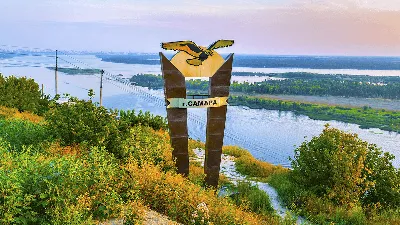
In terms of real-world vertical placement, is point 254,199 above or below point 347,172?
below

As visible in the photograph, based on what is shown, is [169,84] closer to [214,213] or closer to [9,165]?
[214,213]

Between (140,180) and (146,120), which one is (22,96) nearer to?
(146,120)

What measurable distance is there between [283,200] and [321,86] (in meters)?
77.0

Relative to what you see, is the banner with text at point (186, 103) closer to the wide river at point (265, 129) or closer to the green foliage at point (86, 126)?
the green foliage at point (86, 126)

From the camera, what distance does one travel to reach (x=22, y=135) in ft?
31.6

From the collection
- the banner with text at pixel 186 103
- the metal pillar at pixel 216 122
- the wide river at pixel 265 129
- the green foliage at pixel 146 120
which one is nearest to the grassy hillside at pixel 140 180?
the metal pillar at pixel 216 122

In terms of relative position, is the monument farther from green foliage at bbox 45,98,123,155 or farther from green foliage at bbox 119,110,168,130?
green foliage at bbox 119,110,168,130

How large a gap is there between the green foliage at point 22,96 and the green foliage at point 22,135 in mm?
9111

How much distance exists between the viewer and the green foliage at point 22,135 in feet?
30.2

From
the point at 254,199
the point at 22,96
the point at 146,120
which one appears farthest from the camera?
the point at 22,96

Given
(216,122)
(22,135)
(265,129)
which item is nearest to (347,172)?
(216,122)

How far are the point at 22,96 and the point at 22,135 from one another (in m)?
11.1

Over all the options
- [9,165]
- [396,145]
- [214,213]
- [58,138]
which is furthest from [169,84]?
[396,145]

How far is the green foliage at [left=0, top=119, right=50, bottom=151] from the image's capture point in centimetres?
920
